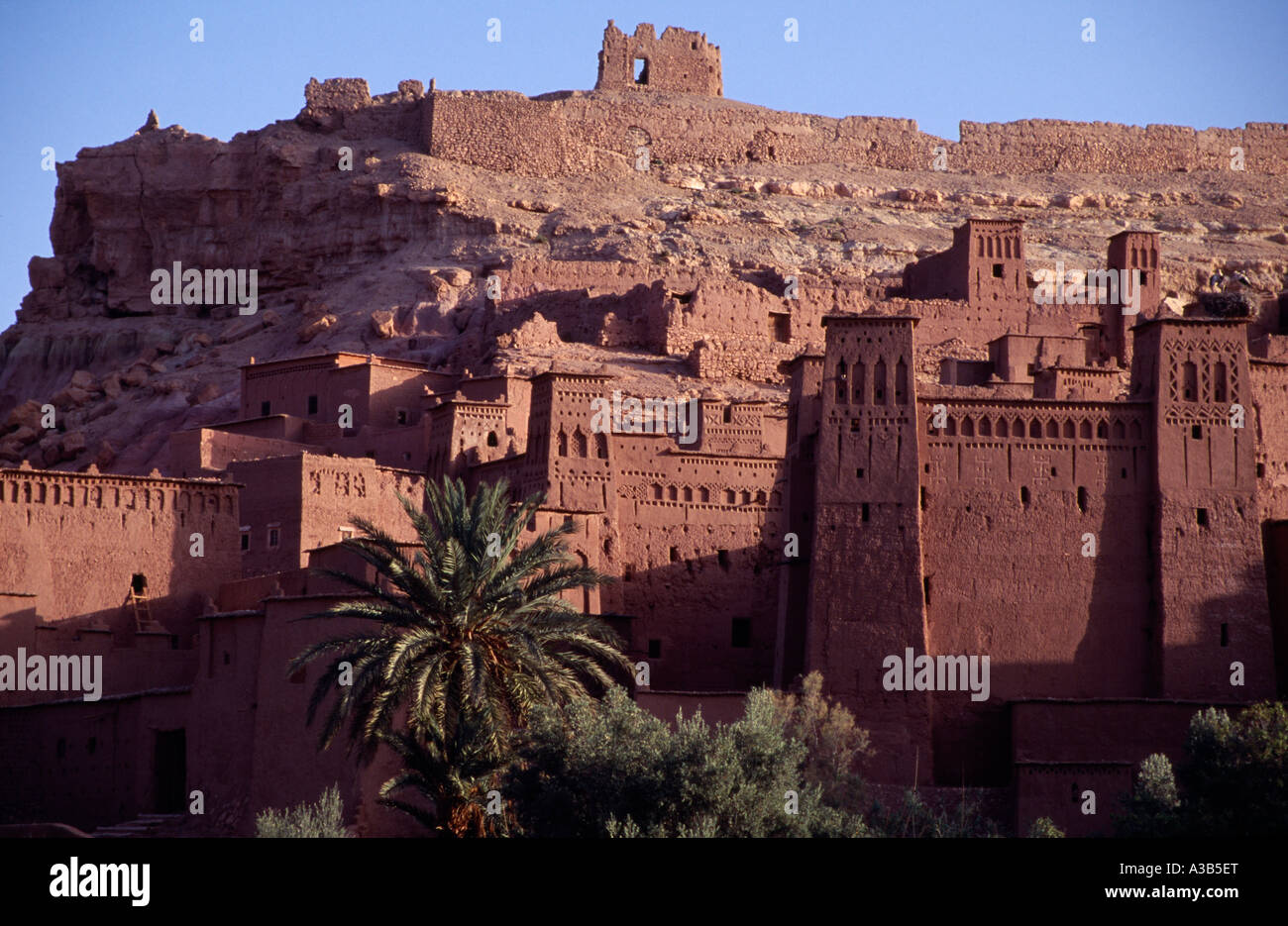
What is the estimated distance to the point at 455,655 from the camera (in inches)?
1238

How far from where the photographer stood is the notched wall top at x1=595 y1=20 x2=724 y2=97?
8100 cm

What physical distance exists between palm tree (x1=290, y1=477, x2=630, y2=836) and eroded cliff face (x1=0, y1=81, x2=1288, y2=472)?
85.4 feet

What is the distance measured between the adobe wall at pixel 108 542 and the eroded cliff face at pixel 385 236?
17.7 meters

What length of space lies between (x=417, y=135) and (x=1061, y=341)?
29.3 meters

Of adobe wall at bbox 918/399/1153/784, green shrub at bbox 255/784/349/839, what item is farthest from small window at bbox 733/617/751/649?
green shrub at bbox 255/784/349/839

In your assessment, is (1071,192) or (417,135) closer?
(417,135)

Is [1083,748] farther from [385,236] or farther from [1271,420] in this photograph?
[385,236]

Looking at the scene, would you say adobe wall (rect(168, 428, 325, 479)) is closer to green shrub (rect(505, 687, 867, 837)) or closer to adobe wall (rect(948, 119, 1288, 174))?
green shrub (rect(505, 687, 867, 837))

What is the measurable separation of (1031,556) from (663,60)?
4818 centimetres

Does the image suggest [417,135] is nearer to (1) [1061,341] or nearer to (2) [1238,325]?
(1) [1061,341]

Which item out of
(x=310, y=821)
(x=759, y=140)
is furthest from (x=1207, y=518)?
(x=759, y=140)
